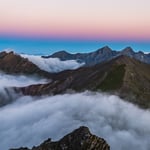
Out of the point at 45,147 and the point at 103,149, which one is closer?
the point at 103,149

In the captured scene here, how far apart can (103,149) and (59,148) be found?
39.4 feet

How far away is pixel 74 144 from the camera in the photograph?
131 meters

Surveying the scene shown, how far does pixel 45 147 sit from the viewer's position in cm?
14038

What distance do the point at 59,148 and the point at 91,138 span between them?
9366mm

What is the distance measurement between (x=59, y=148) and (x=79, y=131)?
7.87 meters

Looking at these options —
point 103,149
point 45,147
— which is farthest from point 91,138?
point 45,147

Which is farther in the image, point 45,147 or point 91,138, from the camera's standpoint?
point 45,147

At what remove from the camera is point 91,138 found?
131 metres

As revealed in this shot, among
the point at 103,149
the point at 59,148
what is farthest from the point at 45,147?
the point at 103,149

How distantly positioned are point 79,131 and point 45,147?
37.7 feet

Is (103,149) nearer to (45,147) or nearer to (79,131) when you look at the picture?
(79,131)

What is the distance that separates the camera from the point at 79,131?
136750 mm

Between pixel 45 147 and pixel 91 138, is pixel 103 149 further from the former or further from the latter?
pixel 45 147

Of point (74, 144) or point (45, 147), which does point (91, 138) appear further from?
point (45, 147)
